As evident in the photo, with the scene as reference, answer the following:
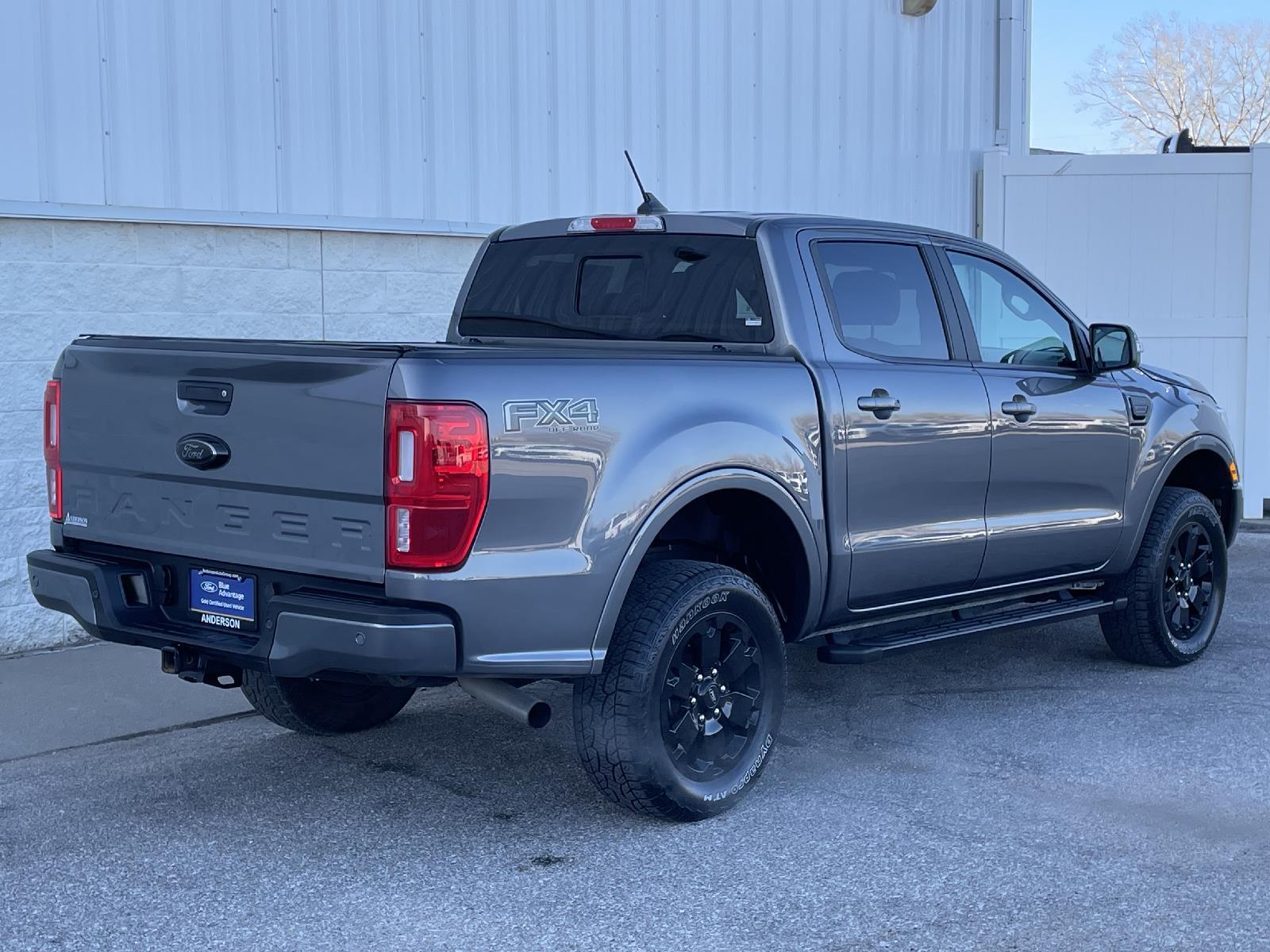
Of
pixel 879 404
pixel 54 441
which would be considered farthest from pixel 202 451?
pixel 879 404

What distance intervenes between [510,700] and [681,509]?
824 mm

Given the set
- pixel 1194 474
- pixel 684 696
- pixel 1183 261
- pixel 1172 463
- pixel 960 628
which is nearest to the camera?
pixel 684 696

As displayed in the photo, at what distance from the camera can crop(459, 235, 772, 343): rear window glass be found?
5.31 metres

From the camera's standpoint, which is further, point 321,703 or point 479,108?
point 479,108

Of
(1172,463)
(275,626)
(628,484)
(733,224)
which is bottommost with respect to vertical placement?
(275,626)

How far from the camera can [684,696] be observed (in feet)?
15.4

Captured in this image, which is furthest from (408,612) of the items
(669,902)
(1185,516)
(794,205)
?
(794,205)

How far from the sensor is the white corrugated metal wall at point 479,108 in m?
7.11

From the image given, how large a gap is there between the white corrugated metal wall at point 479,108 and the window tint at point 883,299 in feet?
11.4

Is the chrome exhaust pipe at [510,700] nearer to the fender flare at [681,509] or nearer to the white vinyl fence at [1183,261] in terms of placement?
the fender flare at [681,509]

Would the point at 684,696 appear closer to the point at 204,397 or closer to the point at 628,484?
the point at 628,484

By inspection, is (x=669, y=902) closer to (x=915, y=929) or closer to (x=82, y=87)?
(x=915, y=929)

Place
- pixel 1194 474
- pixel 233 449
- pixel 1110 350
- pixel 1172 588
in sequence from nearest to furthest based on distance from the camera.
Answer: pixel 233 449 < pixel 1110 350 < pixel 1172 588 < pixel 1194 474

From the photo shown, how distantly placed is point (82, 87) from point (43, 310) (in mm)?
1048
